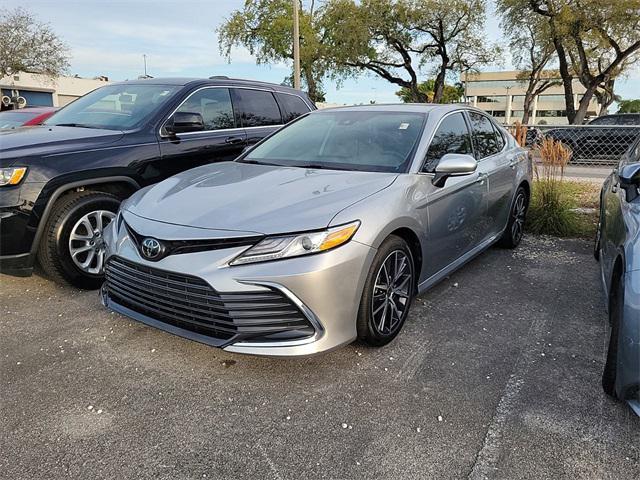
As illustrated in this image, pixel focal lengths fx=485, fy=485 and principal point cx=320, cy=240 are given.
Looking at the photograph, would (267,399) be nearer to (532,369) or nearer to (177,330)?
(177,330)

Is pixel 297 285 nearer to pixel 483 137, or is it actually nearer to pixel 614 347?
pixel 614 347

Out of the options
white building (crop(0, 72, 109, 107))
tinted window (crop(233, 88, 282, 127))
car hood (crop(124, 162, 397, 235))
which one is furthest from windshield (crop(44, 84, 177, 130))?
white building (crop(0, 72, 109, 107))

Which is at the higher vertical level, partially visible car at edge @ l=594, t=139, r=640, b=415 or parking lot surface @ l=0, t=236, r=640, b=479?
partially visible car at edge @ l=594, t=139, r=640, b=415

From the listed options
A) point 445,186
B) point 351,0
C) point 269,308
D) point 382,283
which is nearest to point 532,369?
point 382,283

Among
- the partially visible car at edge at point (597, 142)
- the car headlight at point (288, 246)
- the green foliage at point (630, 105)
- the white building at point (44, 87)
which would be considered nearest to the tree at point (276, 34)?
the white building at point (44, 87)

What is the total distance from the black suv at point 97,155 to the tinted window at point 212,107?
0.01m

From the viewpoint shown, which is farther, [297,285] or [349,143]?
[349,143]

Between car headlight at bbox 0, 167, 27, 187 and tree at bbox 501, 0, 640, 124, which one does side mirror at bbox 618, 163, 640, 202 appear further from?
tree at bbox 501, 0, 640, 124

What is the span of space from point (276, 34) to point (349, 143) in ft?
87.6

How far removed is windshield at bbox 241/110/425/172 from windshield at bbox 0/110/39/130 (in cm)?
502

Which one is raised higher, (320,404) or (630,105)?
(630,105)

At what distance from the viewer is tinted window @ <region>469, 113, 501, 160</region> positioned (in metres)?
4.43

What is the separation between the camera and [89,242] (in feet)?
13.1

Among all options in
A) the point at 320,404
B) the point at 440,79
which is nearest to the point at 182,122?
the point at 320,404
